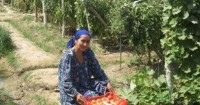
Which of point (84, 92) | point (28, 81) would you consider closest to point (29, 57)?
point (28, 81)

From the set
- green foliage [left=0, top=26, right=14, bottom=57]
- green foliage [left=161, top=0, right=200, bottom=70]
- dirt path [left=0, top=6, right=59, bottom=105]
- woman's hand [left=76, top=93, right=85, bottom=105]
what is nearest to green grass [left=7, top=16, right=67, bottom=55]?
dirt path [left=0, top=6, right=59, bottom=105]

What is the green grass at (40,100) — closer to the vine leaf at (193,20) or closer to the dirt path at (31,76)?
the dirt path at (31,76)

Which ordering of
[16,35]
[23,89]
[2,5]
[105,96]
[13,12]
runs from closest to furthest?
[105,96]
[23,89]
[16,35]
[13,12]
[2,5]

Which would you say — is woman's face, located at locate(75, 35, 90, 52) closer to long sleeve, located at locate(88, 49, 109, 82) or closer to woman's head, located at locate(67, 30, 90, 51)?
woman's head, located at locate(67, 30, 90, 51)

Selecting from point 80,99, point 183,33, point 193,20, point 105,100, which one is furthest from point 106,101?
point 193,20

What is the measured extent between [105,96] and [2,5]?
16654 mm

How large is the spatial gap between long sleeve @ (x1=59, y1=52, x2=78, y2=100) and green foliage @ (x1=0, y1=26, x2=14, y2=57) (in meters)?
6.86

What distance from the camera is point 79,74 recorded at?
4.73 meters

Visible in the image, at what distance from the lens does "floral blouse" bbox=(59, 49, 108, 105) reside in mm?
4578

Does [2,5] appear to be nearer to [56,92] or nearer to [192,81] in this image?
[56,92]

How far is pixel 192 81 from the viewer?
493 centimetres

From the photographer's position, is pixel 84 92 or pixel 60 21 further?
pixel 60 21

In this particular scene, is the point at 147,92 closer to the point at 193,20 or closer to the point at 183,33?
the point at 183,33

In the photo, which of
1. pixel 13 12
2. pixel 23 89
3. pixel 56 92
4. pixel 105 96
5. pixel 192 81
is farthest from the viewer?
pixel 13 12
